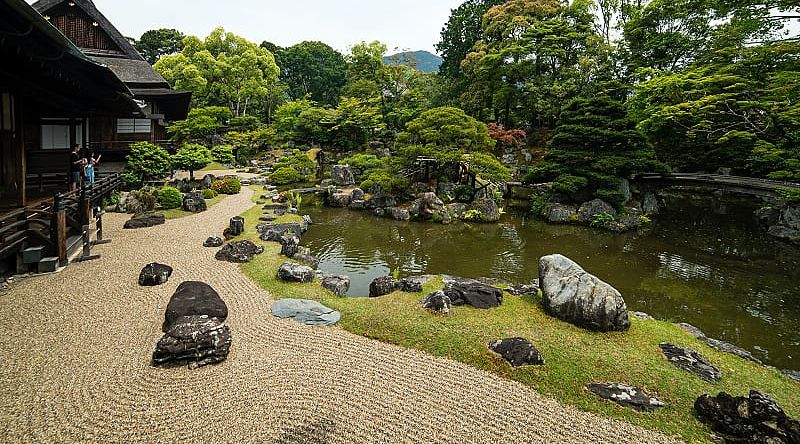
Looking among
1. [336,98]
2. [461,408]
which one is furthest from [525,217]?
[336,98]

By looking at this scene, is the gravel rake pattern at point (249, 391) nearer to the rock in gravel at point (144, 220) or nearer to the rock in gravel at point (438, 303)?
the rock in gravel at point (438, 303)

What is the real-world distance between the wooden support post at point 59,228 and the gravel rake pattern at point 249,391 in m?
1.42

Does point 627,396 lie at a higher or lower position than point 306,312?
higher

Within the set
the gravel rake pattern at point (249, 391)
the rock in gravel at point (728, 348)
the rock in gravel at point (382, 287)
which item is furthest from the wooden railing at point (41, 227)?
the rock in gravel at point (728, 348)

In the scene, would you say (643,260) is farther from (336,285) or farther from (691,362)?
(336,285)

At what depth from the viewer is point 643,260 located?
13445 millimetres

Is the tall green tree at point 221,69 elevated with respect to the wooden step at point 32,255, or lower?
elevated

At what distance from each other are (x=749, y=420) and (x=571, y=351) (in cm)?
206

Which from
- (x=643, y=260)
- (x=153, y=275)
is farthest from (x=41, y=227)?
(x=643, y=260)

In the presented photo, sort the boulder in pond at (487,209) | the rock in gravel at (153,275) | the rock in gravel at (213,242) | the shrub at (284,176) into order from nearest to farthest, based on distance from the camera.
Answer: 1. the rock in gravel at (153,275)
2. the rock in gravel at (213,242)
3. the boulder in pond at (487,209)
4. the shrub at (284,176)

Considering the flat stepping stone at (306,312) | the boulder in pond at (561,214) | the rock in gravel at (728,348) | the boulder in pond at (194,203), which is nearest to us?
the rock in gravel at (728,348)

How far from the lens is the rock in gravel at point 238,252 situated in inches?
384

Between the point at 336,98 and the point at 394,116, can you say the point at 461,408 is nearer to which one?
the point at 394,116

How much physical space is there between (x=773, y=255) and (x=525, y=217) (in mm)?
9024
